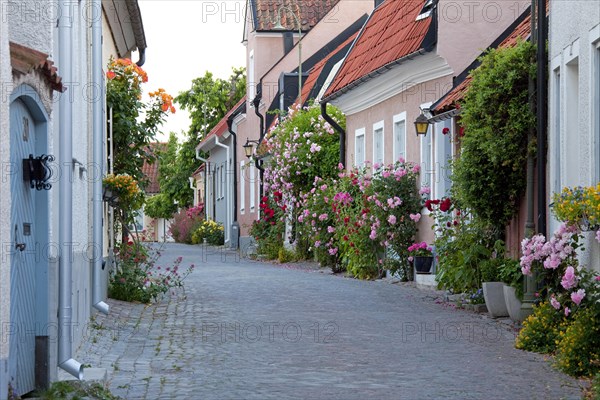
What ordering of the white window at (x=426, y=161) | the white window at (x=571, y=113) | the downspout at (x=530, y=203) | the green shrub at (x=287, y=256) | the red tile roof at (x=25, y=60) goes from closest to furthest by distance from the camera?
the red tile roof at (x=25, y=60), the white window at (x=571, y=113), the downspout at (x=530, y=203), the white window at (x=426, y=161), the green shrub at (x=287, y=256)

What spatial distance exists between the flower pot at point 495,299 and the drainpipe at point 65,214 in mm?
6308

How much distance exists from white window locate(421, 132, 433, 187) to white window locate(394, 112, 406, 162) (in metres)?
1.30

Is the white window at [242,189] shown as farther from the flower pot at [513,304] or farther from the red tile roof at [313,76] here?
the flower pot at [513,304]

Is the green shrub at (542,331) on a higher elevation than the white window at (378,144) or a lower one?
lower

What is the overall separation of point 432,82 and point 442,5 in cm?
163

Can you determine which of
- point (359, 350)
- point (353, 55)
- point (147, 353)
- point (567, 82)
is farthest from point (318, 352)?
point (353, 55)

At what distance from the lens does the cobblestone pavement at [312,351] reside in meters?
8.96

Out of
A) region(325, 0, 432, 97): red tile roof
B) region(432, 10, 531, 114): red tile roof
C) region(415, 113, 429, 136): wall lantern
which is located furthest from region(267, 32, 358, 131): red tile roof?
region(432, 10, 531, 114): red tile roof

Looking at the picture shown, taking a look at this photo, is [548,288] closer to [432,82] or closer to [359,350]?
[359,350]

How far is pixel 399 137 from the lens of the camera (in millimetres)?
23484

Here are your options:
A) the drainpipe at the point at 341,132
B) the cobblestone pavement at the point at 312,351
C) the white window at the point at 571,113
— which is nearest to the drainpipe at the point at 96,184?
the cobblestone pavement at the point at 312,351

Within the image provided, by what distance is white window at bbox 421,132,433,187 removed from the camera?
21.2m

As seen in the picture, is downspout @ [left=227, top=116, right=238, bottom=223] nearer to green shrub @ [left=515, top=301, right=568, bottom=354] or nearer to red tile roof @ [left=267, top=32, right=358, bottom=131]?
red tile roof @ [left=267, top=32, right=358, bottom=131]

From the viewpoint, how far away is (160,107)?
1892 centimetres
